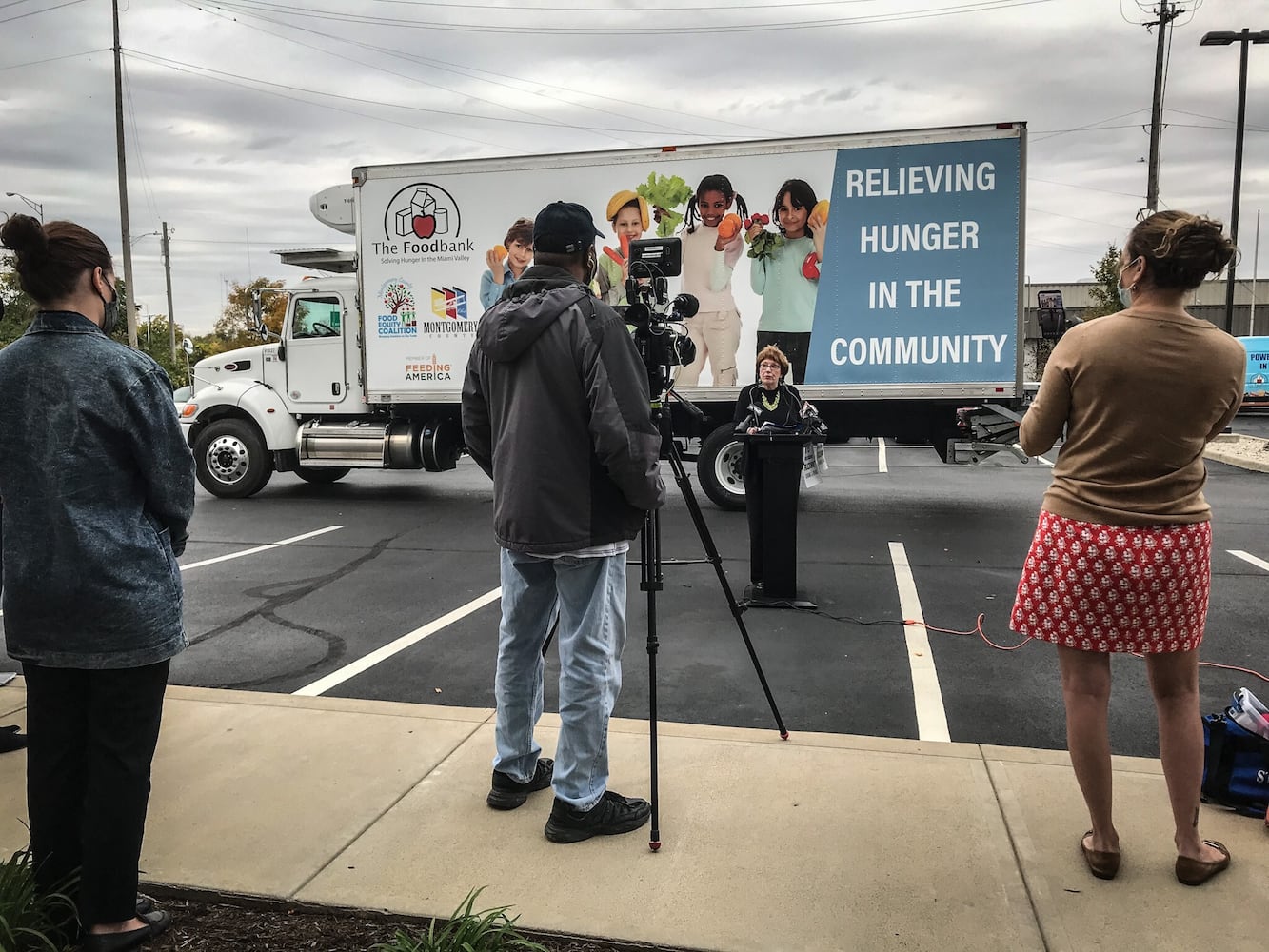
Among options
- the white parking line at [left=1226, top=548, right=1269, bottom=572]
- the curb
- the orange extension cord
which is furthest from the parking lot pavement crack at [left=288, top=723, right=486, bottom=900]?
the curb

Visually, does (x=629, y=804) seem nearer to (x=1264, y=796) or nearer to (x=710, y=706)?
(x=710, y=706)

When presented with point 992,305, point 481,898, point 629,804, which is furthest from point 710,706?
point 992,305

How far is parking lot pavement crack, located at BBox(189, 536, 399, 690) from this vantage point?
5.04m

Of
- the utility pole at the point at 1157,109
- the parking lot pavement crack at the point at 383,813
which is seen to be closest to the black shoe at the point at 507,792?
the parking lot pavement crack at the point at 383,813

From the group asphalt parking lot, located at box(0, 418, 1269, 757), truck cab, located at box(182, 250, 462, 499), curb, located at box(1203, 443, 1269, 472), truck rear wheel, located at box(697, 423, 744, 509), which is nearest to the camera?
asphalt parking lot, located at box(0, 418, 1269, 757)

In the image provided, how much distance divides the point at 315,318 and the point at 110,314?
9.83m

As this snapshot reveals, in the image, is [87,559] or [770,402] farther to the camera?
[770,402]

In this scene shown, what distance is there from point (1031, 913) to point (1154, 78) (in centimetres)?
2854

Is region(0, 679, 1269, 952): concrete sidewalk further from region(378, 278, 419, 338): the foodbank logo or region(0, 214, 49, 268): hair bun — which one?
region(378, 278, 419, 338): the foodbank logo

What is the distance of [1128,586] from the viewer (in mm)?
2707

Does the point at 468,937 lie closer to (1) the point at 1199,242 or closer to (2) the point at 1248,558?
(1) the point at 1199,242

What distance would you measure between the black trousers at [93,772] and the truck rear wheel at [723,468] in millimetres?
8040

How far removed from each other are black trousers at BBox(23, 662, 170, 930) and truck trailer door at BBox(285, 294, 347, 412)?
986 centimetres

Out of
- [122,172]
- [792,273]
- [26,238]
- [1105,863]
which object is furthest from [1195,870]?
[122,172]
